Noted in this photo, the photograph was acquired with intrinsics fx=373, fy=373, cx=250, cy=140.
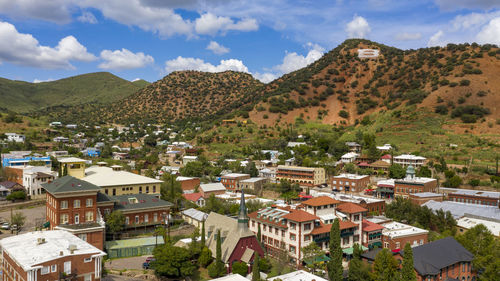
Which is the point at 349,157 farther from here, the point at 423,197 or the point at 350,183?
the point at 423,197

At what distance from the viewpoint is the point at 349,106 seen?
13362 centimetres

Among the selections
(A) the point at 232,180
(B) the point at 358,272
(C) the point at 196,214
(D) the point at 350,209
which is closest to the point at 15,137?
(A) the point at 232,180

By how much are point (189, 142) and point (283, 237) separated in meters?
85.0

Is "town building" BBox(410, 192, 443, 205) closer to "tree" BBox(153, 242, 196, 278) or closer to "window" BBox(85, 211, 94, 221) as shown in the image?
"tree" BBox(153, 242, 196, 278)

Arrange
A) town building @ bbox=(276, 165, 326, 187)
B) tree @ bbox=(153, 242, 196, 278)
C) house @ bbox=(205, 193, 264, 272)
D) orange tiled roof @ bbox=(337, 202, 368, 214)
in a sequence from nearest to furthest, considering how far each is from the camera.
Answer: tree @ bbox=(153, 242, 196, 278) → house @ bbox=(205, 193, 264, 272) → orange tiled roof @ bbox=(337, 202, 368, 214) → town building @ bbox=(276, 165, 326, 187)

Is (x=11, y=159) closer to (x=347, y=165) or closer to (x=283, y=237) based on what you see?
(x=283, y=237)

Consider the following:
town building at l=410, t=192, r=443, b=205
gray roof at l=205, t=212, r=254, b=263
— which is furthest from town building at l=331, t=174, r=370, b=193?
gray roof at l=205, t=212, r=254, b=263

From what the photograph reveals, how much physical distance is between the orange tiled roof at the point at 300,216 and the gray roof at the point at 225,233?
4.65 metres

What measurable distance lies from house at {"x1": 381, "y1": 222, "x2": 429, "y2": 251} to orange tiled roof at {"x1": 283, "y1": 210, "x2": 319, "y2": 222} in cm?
859

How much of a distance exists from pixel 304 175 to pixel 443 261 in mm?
44827

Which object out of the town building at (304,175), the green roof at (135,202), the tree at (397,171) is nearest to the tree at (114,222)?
the green roof at (135,202)

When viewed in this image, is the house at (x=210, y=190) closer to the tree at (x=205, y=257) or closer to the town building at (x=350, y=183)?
the town building at (x=350, y=183)

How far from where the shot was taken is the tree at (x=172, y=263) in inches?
1232

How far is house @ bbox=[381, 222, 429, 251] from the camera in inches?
1572
